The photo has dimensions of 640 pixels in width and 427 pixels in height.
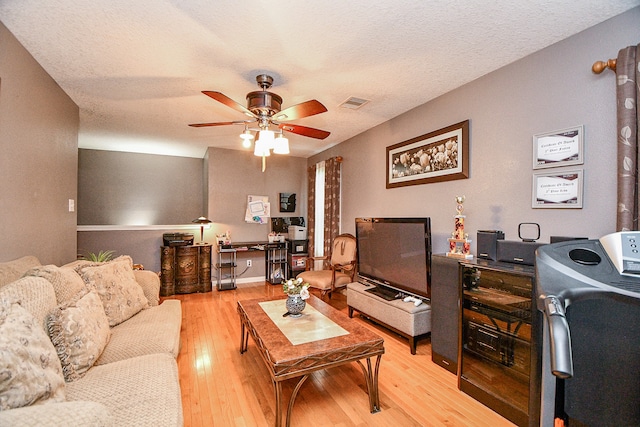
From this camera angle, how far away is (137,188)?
5.65 m

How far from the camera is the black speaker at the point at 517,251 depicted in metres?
1.87

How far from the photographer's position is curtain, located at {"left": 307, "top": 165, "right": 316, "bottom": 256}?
17.8 feet

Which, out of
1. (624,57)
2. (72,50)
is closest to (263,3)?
(72,50)

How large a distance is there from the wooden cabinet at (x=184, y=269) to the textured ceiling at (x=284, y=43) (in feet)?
7.83

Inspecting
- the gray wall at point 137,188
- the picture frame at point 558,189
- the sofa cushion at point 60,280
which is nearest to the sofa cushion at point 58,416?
the sofa cushion at point 60,280

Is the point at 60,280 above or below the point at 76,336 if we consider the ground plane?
above

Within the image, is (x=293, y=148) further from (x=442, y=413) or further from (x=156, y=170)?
(x=442, y=413)

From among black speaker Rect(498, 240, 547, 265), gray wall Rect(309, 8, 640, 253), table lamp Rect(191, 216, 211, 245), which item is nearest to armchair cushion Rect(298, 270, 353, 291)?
gray wall Rect(309, 8, 640, 253)

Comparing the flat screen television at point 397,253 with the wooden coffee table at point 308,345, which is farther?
the flat screen television at point 397,253

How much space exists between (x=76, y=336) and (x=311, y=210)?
4160 mm

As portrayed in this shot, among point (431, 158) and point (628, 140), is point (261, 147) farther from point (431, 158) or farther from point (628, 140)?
point (628, 140)

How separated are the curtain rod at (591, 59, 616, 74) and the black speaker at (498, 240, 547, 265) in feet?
3.70

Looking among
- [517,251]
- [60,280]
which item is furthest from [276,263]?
[517,251]

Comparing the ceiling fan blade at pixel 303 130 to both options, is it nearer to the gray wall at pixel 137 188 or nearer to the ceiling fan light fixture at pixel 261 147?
the ceiling fan light fixture at pixel 261 147
